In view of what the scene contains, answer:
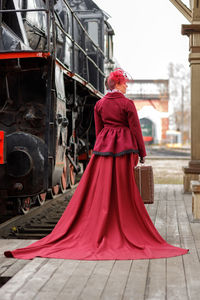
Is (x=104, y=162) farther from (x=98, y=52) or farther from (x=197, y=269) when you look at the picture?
(x=98, y=52)

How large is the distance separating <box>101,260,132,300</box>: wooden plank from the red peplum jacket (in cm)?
124

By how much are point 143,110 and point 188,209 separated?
60.0 metres

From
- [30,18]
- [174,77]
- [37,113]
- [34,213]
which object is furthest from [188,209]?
[174,77]

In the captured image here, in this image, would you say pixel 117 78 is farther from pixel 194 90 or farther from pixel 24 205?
pixel 194 90

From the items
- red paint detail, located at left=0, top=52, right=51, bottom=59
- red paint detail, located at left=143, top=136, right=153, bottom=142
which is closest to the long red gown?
red paint detail, located at left=0, top=52, right=51, bottom=59

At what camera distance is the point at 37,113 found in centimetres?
669

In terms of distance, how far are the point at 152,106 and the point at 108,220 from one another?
63795mm

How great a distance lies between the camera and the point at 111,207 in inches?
196

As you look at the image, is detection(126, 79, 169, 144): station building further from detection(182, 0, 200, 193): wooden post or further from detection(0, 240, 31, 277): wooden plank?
detection(0, 240, 31, 277): wooden plank

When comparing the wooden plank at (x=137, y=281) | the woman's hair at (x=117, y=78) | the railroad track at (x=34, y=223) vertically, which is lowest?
the railroad track at (x=34, y=223)

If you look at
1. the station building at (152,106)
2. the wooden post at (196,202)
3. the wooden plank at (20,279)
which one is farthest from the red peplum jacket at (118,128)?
the station building at (152,106)

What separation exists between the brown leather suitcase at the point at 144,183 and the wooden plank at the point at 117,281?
99 cm

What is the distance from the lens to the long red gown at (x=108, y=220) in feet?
15.2

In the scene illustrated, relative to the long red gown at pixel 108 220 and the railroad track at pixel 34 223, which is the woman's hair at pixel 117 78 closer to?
the long red gown at pixel 108 220
